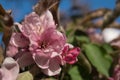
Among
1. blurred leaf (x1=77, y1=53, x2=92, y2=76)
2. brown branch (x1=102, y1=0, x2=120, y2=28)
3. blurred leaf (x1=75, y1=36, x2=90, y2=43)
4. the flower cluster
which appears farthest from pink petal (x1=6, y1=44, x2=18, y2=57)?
brown branch (x1=102, y1=0, x2=120, y2=28)

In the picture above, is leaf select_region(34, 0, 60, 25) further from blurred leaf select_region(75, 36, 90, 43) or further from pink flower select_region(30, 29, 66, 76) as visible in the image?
blurred leaf select_region(75, 36, 90, 43)

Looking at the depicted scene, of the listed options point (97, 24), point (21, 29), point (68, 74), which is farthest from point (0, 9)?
point (97, 24)

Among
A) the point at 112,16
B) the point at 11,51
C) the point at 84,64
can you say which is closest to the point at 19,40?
the point at 11,51

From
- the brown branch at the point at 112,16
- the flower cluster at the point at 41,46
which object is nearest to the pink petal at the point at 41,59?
the flower cluster at the point at 41,46

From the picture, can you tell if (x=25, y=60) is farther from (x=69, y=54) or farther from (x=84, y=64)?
(x=84, y=64)

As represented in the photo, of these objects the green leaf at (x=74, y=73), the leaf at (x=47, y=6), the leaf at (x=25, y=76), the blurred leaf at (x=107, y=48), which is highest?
the leaf at (x=47, y=6)

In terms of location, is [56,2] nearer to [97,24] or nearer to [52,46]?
[52,46]

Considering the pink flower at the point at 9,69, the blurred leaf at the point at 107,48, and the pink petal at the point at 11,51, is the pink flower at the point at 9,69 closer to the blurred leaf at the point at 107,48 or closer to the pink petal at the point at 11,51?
the pink petal at the point at 11,51
